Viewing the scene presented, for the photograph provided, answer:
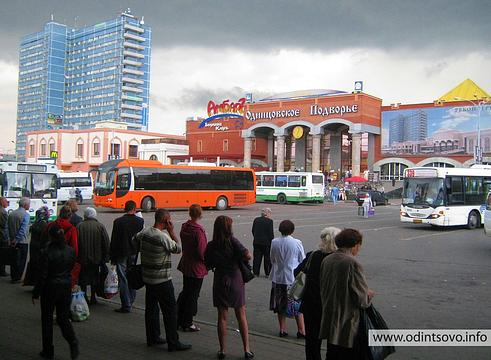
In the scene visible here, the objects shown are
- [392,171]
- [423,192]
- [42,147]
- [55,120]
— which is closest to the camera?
[423,192]

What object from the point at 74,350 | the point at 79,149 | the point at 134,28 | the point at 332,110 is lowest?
the point at 74,350

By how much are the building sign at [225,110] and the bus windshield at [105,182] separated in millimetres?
42929

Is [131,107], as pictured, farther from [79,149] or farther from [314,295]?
[314,295]

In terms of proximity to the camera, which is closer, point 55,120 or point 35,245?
point 35,245

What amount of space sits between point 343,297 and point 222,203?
31.7m

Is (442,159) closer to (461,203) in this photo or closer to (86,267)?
(461,203)

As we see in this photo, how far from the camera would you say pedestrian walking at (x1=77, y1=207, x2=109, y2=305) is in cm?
802

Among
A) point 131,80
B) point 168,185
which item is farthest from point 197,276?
point 131,80

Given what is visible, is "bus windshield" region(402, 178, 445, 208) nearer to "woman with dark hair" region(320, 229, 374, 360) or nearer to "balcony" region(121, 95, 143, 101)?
"woman with dark hair" region(320, 229, 374, 360)

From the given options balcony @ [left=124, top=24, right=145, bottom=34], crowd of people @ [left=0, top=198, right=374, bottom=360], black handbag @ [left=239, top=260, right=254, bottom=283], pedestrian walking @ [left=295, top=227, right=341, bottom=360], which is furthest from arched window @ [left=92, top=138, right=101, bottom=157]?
pedestrian walking @ [left=295, top=227, right=341, bottom=360]

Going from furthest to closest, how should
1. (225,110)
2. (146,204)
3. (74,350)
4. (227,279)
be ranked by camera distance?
(225,110) < (146,204) < (227,279) < (74,350)

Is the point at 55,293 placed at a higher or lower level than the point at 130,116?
lower

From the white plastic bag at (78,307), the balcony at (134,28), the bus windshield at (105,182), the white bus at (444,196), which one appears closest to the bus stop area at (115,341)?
the white plastic bag at (78,307)

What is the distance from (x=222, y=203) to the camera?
1414 inches
